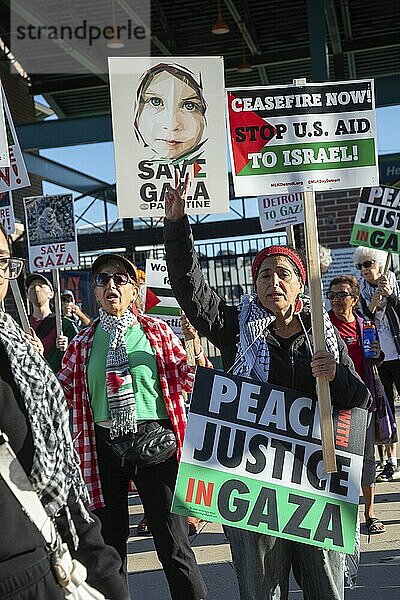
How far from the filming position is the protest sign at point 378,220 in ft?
27.4

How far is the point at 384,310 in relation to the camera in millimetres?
8164

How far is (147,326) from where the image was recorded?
4.95 m

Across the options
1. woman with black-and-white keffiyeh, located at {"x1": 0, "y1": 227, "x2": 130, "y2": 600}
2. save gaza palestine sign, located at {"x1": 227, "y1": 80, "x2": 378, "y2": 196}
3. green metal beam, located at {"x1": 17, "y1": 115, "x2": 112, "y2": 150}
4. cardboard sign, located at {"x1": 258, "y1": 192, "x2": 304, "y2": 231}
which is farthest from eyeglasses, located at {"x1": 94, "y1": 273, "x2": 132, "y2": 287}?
green metal beam, located at {"x1": 17, "y1": 115, "x2": 112, "y2": 150}

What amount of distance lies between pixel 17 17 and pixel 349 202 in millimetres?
5465

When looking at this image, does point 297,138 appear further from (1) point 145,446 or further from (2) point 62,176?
(2) point 62,176

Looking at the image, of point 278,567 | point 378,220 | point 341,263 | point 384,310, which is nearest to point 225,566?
point 278,567

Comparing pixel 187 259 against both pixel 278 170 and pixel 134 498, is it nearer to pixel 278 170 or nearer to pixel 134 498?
pixel 278 170

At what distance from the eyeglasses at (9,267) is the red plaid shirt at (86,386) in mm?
2184

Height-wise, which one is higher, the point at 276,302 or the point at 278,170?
the point at 278,170

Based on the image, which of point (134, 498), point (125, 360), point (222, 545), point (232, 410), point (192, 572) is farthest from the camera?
point (134, 498)

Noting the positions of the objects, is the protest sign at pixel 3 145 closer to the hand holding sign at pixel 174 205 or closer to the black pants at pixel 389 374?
the hand holding sign at pixel 174 205

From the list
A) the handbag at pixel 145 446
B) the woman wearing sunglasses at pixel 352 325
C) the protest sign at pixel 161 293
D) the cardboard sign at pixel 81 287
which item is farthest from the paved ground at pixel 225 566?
the cardboard sign at pixel 81 287

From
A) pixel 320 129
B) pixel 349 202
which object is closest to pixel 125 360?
pixel 320 129

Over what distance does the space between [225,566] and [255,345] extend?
255 cm
